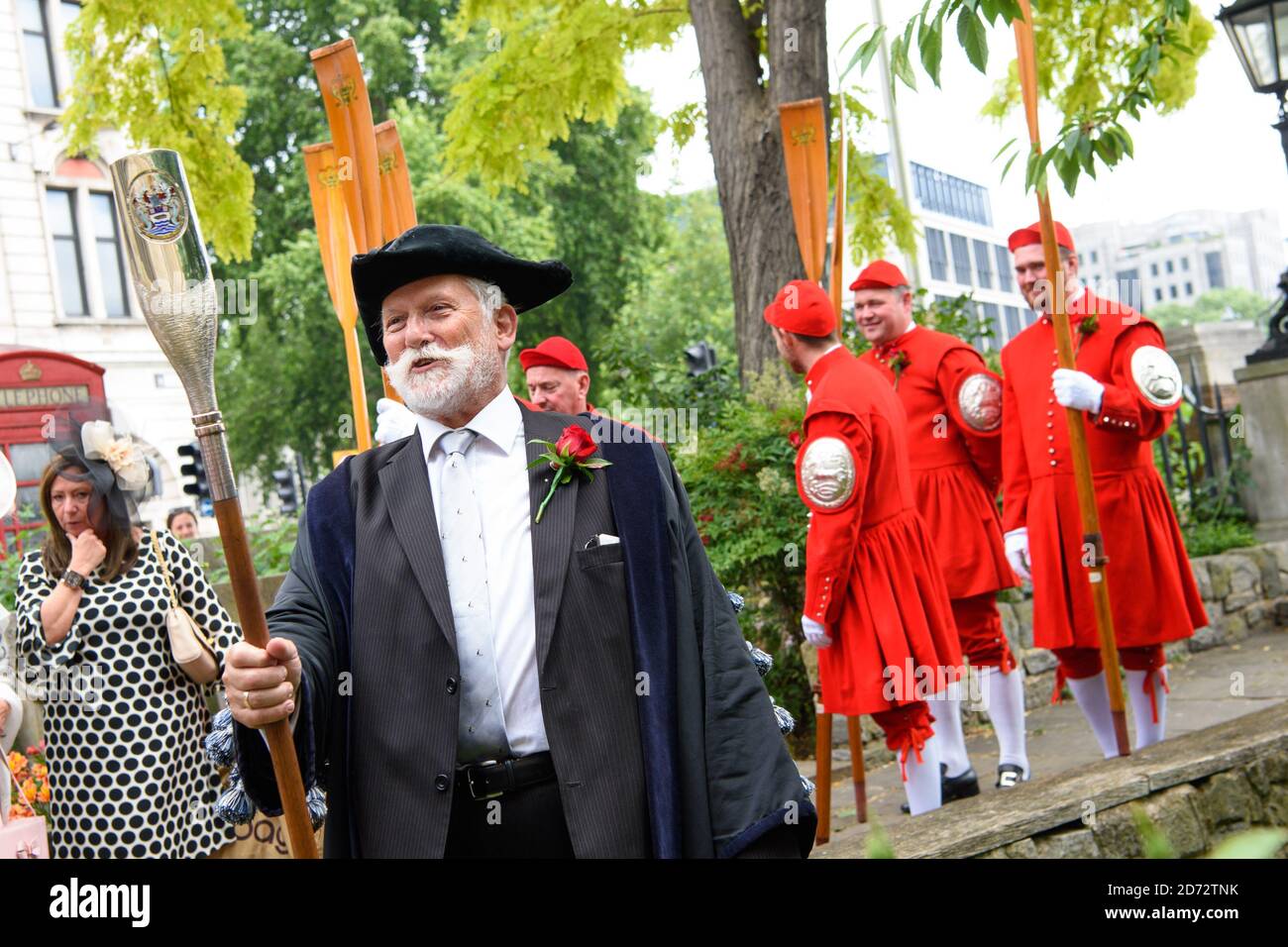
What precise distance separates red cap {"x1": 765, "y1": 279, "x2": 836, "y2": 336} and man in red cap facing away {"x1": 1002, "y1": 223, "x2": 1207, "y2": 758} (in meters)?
0.91

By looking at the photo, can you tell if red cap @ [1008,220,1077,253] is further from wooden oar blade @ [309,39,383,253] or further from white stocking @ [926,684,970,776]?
wooden oar blade @ [309,39,383,253]

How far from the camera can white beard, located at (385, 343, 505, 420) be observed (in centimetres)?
280

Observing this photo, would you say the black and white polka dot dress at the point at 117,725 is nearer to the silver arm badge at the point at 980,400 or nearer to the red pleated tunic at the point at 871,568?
the red pleated tunic at the point at 871,568

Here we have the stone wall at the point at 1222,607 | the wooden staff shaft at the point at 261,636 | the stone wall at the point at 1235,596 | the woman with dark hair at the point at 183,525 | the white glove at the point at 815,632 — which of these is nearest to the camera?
the wooden staff shaft at the point at 261,636

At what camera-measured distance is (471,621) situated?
2.67 meters

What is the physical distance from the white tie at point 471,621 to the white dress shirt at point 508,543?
14 millimetres

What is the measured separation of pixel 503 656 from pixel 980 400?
393 cm

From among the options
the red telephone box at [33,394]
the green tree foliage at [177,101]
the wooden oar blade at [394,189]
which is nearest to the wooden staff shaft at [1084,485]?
the wooden oar blade at [394,189]

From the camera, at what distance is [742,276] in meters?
8.67

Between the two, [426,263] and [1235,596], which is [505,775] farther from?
[1235,596]

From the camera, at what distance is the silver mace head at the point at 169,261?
193 cm

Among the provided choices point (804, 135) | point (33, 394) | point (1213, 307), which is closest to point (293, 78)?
point (33, 394)

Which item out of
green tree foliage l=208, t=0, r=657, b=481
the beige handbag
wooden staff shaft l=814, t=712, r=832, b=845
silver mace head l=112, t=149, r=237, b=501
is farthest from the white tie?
green tree foliage l=208, t=0, r=657, b=481
